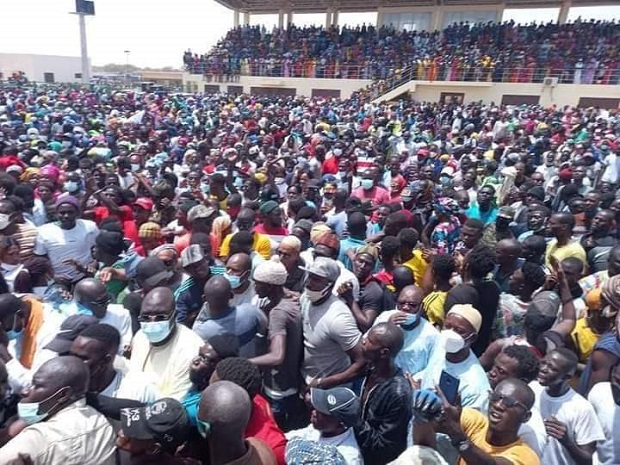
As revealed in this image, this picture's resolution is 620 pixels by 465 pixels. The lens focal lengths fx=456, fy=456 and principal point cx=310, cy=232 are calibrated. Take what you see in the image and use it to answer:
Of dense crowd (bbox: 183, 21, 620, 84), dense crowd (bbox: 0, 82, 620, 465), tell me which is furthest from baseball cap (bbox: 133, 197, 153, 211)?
dense crowd (bbox: 183, 21, 620, 84)

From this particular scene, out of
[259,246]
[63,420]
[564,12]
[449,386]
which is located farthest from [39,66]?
[449,386]

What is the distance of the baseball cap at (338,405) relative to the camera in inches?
78.4

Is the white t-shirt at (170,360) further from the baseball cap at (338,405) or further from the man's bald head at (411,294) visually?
the man's bald head at (411,294)

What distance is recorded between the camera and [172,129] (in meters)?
12.7

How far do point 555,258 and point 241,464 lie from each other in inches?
134

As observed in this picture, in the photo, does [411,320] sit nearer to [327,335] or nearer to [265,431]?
[327,335]

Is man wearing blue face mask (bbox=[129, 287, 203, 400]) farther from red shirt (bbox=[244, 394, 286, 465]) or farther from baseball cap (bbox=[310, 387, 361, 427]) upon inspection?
baseball cap (bbox=[310, 387, 361, 427])

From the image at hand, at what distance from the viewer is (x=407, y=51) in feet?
90.0

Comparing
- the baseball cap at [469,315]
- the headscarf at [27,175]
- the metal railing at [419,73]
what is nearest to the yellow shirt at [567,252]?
the baseball cap at [469,315]

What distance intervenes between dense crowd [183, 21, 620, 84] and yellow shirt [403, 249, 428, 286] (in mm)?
22561

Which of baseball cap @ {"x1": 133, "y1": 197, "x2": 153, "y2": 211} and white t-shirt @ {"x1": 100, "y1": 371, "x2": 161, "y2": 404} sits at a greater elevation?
baseball cap @ {"x1": 133, "y1": 197, "x2": 153, "y2": 211}

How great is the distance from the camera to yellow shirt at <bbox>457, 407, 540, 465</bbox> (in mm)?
1931

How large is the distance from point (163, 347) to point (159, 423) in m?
0.77

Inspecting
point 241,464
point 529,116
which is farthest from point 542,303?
point 529,116
